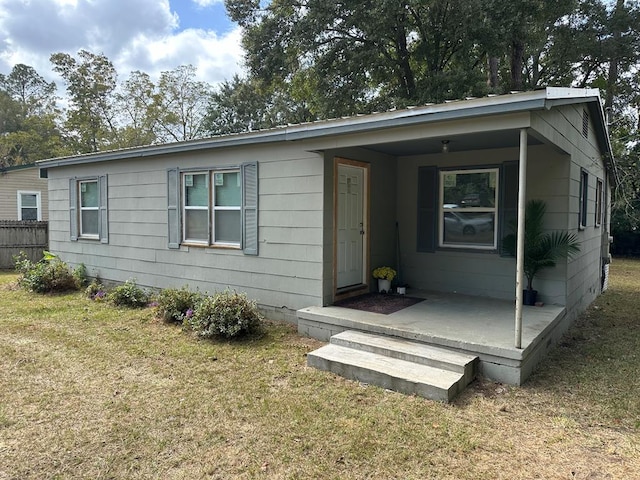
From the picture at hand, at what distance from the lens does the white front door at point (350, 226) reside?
5824mm

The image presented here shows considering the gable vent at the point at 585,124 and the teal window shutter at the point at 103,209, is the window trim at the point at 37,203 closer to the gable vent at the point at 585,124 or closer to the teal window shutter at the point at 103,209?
the teal window shutter at the point at 103,209

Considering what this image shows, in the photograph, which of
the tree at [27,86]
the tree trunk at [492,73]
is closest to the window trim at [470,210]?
the tree trunk at [492,73]

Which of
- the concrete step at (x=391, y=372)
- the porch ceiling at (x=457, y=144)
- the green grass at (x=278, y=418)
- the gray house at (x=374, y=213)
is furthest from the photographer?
the porch ceiling at (x=457, y=144)

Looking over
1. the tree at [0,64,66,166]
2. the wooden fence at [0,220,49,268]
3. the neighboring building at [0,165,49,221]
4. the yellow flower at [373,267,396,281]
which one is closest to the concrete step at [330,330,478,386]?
the yellow flower at [373,267,396,281]

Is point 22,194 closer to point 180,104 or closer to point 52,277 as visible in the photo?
point 52,277

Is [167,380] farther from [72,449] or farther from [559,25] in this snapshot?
[559,25]

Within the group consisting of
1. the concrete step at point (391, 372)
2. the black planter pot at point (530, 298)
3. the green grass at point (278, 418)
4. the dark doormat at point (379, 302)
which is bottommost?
the green grass at point (278, 418)

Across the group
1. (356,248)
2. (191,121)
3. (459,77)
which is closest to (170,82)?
(191,121)

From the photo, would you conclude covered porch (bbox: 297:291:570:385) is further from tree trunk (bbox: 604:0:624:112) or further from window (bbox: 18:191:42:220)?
window (bbox: 18:191:42:220)

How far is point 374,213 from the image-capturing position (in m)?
6.43

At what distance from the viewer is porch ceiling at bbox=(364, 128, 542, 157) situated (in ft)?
16.3

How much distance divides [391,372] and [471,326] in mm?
1295

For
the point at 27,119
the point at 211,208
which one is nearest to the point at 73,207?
the point at 211,208

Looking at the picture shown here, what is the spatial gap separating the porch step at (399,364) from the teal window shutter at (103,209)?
221 inches
